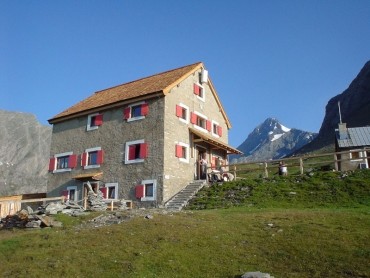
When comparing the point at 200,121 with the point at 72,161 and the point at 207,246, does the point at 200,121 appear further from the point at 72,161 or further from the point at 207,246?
the point at 207,246

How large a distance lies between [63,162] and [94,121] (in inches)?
186

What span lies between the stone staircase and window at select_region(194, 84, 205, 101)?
7.86 m

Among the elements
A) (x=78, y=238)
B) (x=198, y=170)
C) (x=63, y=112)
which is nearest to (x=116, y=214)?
(x=78, y=238)

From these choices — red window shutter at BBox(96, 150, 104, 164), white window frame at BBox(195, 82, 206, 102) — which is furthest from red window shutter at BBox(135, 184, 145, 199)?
white window frame at BBox(195, 82, 206, 102)

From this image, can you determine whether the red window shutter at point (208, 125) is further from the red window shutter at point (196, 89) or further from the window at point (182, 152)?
the window at point (182, 152)

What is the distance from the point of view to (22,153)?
115750 mm

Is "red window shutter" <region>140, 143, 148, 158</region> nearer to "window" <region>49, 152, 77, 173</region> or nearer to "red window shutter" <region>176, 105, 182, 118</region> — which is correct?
"red window shutter" <region>176, 105, 182, 118</region>

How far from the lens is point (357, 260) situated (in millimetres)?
11016

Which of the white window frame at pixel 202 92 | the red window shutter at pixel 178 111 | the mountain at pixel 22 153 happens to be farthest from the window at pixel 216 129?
the mountain at pixel 22 153

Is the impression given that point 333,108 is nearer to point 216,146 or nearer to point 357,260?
point 216,146

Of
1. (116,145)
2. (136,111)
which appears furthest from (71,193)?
(136,111)

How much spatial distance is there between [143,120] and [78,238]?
1354cm

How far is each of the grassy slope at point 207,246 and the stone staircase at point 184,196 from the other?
5.44m

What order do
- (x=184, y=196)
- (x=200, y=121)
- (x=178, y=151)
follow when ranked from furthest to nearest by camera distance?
(x=200, y=121) < (x=178, y=151) < (x=184, y=196)
